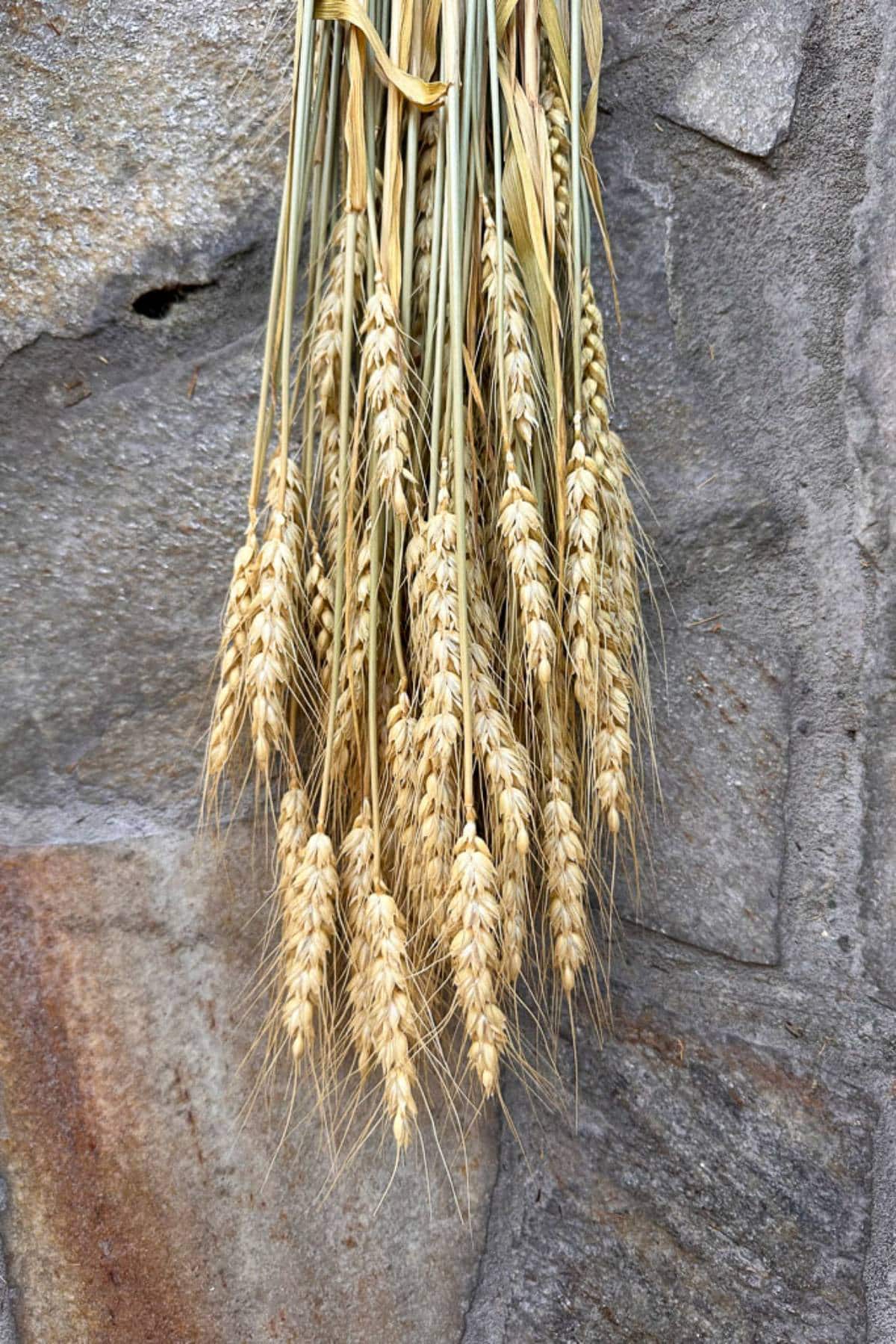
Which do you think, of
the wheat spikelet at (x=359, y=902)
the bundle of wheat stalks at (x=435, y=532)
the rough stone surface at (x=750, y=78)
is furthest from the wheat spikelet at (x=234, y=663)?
the rough stone surface at (x=750, y=78)

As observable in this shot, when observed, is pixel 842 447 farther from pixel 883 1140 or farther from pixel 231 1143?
pixel 231 1143

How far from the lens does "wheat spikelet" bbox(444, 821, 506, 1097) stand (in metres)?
0.65

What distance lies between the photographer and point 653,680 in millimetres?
819

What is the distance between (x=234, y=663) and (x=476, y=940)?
0.86ft

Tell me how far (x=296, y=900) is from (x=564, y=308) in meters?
0.49

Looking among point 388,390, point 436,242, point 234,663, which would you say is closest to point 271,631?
point 234,663

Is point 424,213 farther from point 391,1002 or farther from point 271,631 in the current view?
point 391,1002

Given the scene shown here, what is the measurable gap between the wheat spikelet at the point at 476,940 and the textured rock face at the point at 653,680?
0.22m

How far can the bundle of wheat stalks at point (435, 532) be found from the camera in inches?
26.1

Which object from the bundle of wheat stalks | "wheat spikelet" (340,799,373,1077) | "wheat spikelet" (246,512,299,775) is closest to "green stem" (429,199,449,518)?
the bundle of wheat stalks

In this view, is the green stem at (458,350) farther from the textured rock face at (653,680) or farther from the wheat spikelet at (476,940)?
the textured rock face at (653,680)

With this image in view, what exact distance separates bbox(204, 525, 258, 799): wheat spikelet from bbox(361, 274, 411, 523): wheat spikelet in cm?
11

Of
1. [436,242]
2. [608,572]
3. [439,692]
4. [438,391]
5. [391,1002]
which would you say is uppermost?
[436,242]

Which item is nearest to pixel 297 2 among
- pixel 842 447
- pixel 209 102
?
pixel 209 102
